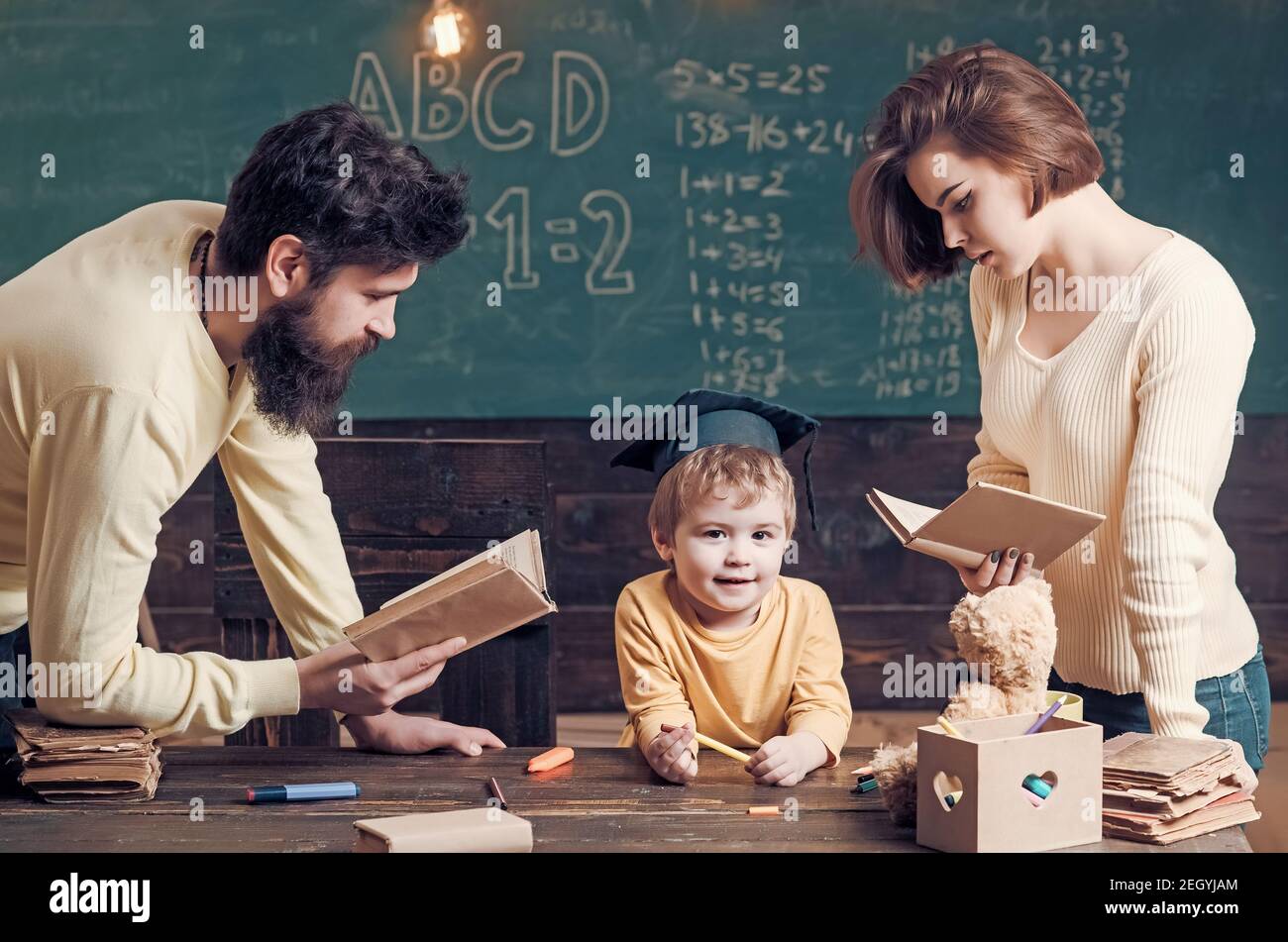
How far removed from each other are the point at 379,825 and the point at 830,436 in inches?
128

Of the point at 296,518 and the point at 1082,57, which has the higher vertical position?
the point at 1082,57

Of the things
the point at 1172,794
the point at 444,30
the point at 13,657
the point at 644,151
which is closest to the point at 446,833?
the point at 1172,794

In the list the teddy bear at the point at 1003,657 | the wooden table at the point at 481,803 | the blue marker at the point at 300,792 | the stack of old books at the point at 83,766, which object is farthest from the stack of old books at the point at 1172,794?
the stack of old books at the point at 83,766

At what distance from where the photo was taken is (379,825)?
1411mm

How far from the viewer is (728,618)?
213 cm

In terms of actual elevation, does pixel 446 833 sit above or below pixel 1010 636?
below

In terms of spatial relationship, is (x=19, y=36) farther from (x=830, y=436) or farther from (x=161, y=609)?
(x=830, y=436)

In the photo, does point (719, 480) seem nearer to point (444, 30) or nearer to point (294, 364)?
point (294, 364)

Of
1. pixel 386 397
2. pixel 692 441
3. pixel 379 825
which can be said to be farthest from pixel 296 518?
pixel 386 397

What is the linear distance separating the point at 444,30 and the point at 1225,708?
340cm

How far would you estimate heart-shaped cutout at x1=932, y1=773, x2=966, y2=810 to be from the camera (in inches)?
55.9
